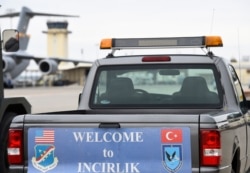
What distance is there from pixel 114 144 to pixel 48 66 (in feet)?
157

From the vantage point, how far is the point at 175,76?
6625mm

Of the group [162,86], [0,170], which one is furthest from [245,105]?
[0,170]

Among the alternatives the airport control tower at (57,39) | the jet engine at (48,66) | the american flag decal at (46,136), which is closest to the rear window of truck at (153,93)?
the american flag decal at (46,136)

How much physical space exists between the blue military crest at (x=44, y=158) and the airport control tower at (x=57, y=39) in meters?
112

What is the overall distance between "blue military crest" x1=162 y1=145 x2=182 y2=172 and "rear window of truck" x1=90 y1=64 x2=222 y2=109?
1.57 metres

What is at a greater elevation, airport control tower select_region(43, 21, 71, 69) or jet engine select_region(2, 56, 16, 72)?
jet engine select_region(2, 56, 16, 72)

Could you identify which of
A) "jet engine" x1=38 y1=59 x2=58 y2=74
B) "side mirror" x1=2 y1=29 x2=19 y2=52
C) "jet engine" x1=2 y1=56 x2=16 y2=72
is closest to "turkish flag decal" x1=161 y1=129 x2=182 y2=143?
"side mirror" x1=2 y1=29 x2=19 y2=52

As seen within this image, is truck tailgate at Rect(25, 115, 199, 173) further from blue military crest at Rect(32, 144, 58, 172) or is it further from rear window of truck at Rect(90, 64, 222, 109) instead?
rear window of truck at Rect(90, 64, 222, 109)

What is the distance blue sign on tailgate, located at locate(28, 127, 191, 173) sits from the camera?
178 inches

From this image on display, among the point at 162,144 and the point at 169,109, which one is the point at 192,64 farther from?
the point at 162,144

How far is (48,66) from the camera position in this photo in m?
51.8

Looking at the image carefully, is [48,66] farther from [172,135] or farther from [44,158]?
[172,135]

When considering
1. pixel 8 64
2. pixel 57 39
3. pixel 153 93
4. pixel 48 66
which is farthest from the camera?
pixel 57 39

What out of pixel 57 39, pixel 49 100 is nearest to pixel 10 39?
pixel 49 100
